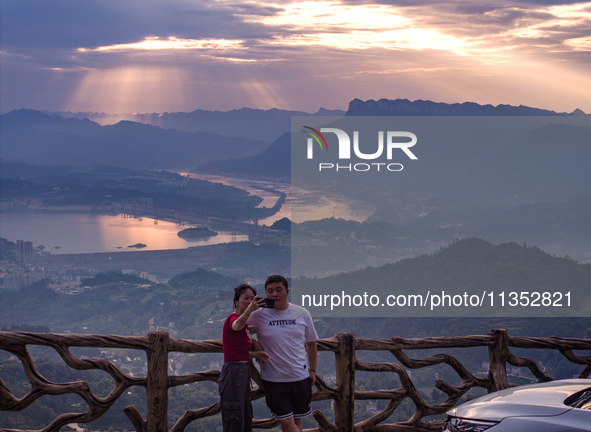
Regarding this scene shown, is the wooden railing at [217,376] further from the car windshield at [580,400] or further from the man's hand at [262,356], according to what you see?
the car windshield at [580,400]

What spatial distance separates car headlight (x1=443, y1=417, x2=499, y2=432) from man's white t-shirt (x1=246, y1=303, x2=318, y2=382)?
863mm

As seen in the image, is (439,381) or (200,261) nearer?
(439,381)

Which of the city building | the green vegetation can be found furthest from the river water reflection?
the green vegetation

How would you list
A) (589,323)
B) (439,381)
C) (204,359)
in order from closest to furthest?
(439,381)
(204,359)
(589,323)

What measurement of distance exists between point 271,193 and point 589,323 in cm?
7951

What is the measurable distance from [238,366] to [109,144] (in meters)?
163

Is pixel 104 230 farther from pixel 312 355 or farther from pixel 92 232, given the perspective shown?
pixel 312 355

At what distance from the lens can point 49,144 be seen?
154750 millimetres

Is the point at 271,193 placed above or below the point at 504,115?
below

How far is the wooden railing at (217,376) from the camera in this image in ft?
11.4

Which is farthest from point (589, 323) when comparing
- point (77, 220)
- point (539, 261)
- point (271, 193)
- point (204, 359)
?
point (77, 220)

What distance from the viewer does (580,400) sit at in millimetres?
2648

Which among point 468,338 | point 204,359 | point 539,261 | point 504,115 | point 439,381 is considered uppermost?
point 504,115

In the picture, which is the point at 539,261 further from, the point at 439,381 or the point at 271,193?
the point at 439,381
